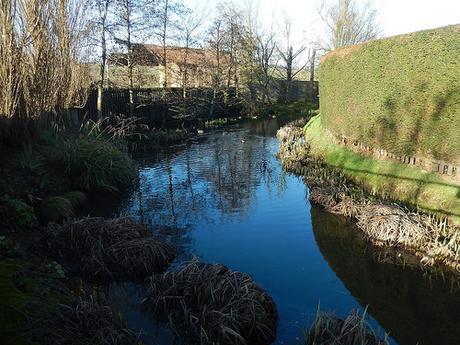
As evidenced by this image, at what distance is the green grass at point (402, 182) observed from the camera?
27.9 ft

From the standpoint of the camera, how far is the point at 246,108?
35688mm

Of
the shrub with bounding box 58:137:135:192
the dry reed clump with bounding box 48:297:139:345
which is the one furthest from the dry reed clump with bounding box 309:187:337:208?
the dry reed clump with bounding box 48:297:139:345

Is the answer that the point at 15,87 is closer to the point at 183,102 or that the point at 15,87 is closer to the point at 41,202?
the point at 41,202

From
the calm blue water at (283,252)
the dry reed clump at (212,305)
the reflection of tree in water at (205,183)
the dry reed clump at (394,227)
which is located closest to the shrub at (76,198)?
the calm blue water at (283,252)

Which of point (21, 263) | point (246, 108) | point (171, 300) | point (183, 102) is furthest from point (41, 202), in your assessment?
point (246, 108)

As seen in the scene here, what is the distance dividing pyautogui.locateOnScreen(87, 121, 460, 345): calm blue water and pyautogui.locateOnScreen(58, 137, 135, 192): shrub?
66 cm

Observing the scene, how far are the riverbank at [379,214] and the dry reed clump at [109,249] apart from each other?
13.9ft

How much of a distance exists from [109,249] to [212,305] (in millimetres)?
2408

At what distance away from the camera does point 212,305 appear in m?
5.23

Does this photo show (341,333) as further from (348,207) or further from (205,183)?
(205,183)

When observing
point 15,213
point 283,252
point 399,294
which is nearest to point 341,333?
point 399,294

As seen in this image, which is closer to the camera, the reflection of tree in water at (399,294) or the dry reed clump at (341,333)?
the dry reed clump at (341,333)

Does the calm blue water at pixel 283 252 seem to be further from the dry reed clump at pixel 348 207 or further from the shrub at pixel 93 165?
the shrub at pixel 93 165

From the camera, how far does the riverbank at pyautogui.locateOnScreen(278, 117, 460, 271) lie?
724cm
